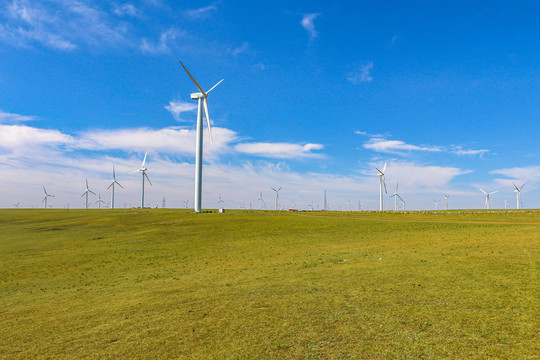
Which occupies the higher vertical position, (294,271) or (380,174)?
(380,174)

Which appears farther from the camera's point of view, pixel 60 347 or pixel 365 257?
pixel 365 257

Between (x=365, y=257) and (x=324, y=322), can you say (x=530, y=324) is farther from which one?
(x=365, y=257)

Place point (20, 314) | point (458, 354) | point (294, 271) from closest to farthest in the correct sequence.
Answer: point (458, 354), point (20, 314), point (294, 271)

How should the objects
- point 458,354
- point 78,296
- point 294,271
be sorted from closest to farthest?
point 458,354 < point 78,296 < point 294,271

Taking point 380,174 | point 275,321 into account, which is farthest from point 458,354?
point 380,174

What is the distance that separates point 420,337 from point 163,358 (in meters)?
8.06

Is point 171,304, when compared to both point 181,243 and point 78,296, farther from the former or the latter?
point 181,243

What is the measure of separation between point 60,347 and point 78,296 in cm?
1083

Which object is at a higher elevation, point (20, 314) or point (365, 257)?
point (365, 257)

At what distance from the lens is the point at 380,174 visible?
142 meters

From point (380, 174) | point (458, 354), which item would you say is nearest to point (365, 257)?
point (458, 354)

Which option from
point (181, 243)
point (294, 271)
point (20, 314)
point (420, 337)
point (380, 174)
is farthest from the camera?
point (380, 174)

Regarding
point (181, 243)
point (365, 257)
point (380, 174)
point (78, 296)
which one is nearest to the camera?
point (78, 296)

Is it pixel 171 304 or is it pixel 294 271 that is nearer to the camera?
pixel 171 304
